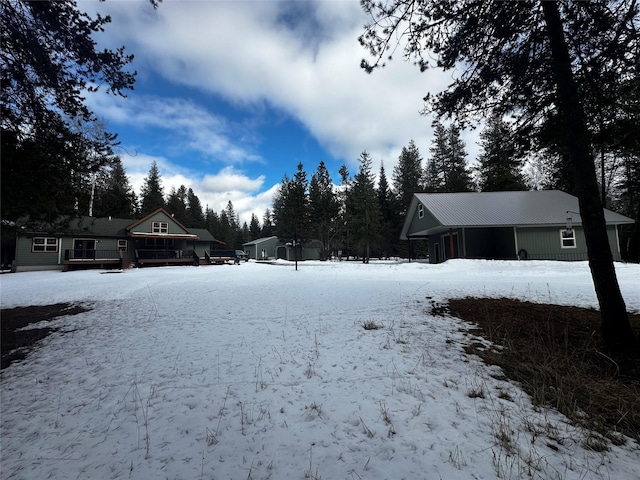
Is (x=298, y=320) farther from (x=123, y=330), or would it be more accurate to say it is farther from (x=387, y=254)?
(x=387, y=254)

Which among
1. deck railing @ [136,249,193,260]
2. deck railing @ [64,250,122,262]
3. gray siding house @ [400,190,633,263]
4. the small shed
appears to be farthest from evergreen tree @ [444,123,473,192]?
deck railing @ [64,250,122,262]

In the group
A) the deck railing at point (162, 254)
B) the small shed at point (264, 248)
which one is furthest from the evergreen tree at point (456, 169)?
the deck railing at point (162, 254)

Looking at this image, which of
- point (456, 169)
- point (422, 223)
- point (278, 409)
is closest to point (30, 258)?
point (278, 409)

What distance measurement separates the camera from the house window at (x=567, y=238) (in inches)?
754

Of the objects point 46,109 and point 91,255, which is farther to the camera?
point 91,255

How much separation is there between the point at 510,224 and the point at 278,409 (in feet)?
68.4

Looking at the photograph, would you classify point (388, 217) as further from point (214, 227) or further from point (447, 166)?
point (214, 227)

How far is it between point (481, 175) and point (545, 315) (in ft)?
115

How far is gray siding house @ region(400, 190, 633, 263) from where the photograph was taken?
1905 centimetres

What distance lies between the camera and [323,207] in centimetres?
4200

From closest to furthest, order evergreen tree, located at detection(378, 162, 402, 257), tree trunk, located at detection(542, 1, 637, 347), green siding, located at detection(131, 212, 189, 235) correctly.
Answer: tree trunk, located at detection(542, 1, 637, 347)
green siding, located at detection(131, 212, 189, 235)
evergreen tree, located at detection(378, 162, 402, 257)

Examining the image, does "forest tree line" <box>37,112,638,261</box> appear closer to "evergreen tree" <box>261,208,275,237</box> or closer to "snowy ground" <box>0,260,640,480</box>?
"evergreen tree" <box>261,208,275,237</box>

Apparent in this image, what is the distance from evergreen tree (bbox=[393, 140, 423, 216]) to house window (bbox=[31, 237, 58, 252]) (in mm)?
40968

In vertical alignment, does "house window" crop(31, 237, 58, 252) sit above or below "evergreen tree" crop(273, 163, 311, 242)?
below
